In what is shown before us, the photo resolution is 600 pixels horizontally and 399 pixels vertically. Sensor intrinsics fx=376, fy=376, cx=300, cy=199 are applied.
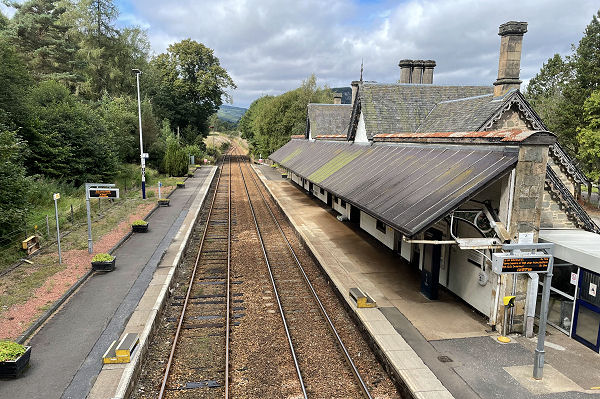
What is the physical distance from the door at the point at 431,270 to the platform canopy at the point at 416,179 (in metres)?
2.24

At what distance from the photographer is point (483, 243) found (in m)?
9.31

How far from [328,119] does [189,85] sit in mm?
38968

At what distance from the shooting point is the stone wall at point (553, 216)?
37.2 ft

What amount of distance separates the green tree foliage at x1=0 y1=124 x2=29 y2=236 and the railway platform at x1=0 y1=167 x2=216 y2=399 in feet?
13.1

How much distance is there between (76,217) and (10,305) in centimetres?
1132

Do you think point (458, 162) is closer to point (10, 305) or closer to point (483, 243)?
point (483, 243)

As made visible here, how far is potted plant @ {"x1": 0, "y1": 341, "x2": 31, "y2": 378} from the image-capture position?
24.5 feet

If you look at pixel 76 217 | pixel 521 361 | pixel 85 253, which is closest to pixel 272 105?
pixel 76 217

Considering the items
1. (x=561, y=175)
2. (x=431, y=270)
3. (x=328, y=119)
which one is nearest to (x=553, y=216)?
(x=431, y=270)

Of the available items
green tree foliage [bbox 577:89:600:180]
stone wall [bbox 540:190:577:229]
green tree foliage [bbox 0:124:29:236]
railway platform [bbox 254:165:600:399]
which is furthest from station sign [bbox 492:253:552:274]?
green tree foliage [bbox 577:89:600:180]

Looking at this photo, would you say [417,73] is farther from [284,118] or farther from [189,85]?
[189,85]

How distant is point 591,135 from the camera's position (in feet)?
93.8

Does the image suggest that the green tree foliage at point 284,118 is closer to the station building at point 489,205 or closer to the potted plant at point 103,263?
the station building at point 489,205

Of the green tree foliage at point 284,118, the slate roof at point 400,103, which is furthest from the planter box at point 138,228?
the green tree foliage at point 284,118
